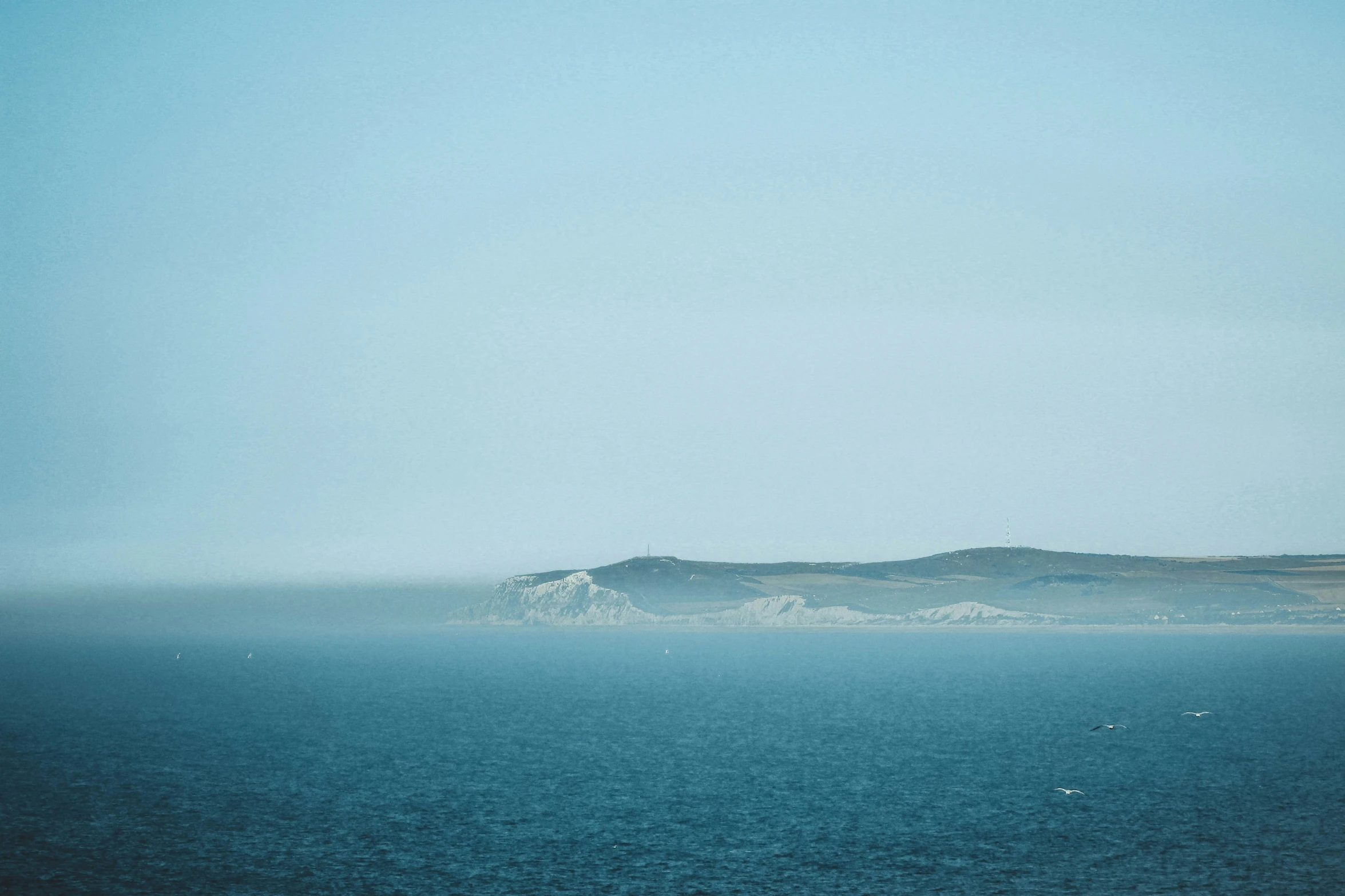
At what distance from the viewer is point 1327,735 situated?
117m

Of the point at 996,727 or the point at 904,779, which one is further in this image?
the point at 996,727

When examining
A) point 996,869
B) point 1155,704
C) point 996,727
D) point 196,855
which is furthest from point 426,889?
point 1155,704

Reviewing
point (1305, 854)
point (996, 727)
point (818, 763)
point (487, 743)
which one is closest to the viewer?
point (1305, 854)

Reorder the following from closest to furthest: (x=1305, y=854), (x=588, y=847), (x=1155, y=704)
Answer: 1. (x=1305, y=854)
2. (x=588, y=847)
3. (x=1155, y=704)

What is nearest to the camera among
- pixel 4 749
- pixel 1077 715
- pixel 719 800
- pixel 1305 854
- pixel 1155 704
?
pixel 1305 854

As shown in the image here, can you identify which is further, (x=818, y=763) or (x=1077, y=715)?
(x=1077, y=715)

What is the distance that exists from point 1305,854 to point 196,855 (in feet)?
204

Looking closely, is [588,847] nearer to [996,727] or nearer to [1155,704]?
[996,727]

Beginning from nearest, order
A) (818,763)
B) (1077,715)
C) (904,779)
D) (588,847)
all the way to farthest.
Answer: (588,847) < (904,779) < (818,763) < (1077,715)

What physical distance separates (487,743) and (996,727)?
188ft

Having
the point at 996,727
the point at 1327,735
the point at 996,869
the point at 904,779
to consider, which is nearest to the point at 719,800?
the point at 904,779

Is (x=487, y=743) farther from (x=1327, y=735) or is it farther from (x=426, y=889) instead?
(x=1327, y=735)

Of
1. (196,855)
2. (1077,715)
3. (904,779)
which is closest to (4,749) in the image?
(196,855)

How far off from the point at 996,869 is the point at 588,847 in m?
23.5
